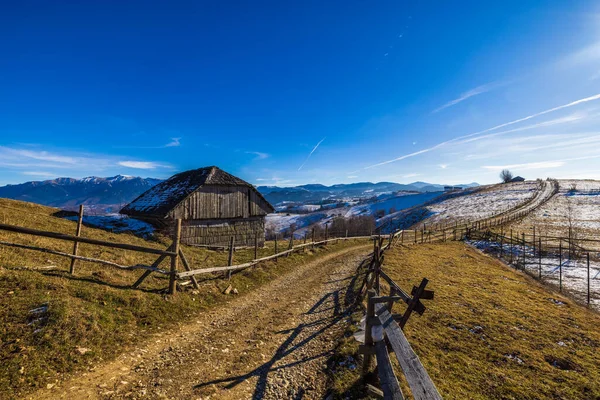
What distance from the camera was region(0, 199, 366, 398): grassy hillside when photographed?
5.22m

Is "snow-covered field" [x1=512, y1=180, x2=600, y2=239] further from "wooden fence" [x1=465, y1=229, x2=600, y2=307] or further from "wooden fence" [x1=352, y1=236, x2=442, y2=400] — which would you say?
"wooden fence" [x1=352, y1=236, x2=442, y2=400]

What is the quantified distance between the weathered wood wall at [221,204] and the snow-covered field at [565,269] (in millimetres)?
25835

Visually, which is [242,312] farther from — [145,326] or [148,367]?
[148,367]

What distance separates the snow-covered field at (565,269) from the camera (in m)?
17.0

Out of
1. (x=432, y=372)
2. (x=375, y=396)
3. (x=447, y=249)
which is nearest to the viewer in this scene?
(x=375, y=396)

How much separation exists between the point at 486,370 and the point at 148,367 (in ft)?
29.6

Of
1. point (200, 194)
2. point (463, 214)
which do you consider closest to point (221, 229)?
point (200, 194)

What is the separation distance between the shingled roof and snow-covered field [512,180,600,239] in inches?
1761

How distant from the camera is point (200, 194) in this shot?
2512cm

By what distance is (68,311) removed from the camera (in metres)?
6.46

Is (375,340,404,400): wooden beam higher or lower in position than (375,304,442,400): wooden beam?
lower

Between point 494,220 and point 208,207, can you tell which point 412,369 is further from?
point 494,220

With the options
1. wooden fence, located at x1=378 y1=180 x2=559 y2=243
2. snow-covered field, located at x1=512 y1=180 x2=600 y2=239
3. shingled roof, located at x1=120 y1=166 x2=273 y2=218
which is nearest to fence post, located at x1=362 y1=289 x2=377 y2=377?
shingled roof, located at x1=120 y1=166 x2=273 y2=218

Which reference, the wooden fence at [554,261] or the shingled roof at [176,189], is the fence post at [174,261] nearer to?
the shingled roof at [176,189]
